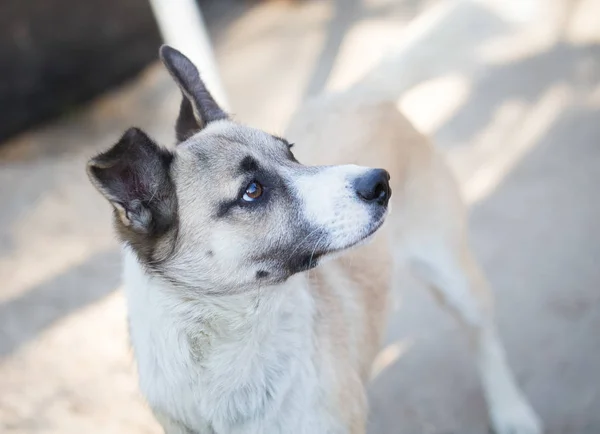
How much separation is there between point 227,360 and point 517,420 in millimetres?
2050

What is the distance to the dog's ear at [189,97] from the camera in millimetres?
2984

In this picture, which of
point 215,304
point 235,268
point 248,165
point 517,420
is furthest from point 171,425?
point 517,420

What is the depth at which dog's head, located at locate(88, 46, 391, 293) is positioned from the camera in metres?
2.57

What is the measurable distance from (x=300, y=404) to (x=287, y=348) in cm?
24

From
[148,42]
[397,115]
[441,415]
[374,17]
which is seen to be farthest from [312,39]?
[441,415]

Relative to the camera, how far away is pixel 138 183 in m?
2.56

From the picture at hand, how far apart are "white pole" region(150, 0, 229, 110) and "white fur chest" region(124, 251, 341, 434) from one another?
10.1 feet

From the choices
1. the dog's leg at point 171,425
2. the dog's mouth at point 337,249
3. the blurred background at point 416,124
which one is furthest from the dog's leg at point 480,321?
the dog's leg at point 171,425

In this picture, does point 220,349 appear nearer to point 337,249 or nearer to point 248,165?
point 337,249

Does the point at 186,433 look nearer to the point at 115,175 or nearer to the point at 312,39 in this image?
the point at 115,175

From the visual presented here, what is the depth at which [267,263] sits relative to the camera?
2662 millimetres

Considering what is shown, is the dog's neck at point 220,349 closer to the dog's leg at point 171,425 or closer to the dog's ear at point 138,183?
the dog's leg at point 171,425

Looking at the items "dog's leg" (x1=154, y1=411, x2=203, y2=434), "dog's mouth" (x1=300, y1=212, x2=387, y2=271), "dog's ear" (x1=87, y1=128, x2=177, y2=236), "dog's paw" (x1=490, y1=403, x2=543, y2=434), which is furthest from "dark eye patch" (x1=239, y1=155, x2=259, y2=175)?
"dog's paw" (x1=490, y1=403, x2=543, y2=434)

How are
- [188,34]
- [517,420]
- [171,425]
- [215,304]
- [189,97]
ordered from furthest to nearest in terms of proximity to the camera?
[188,34] < [517,420] < [189,97] < [171,425] < [215,304]
